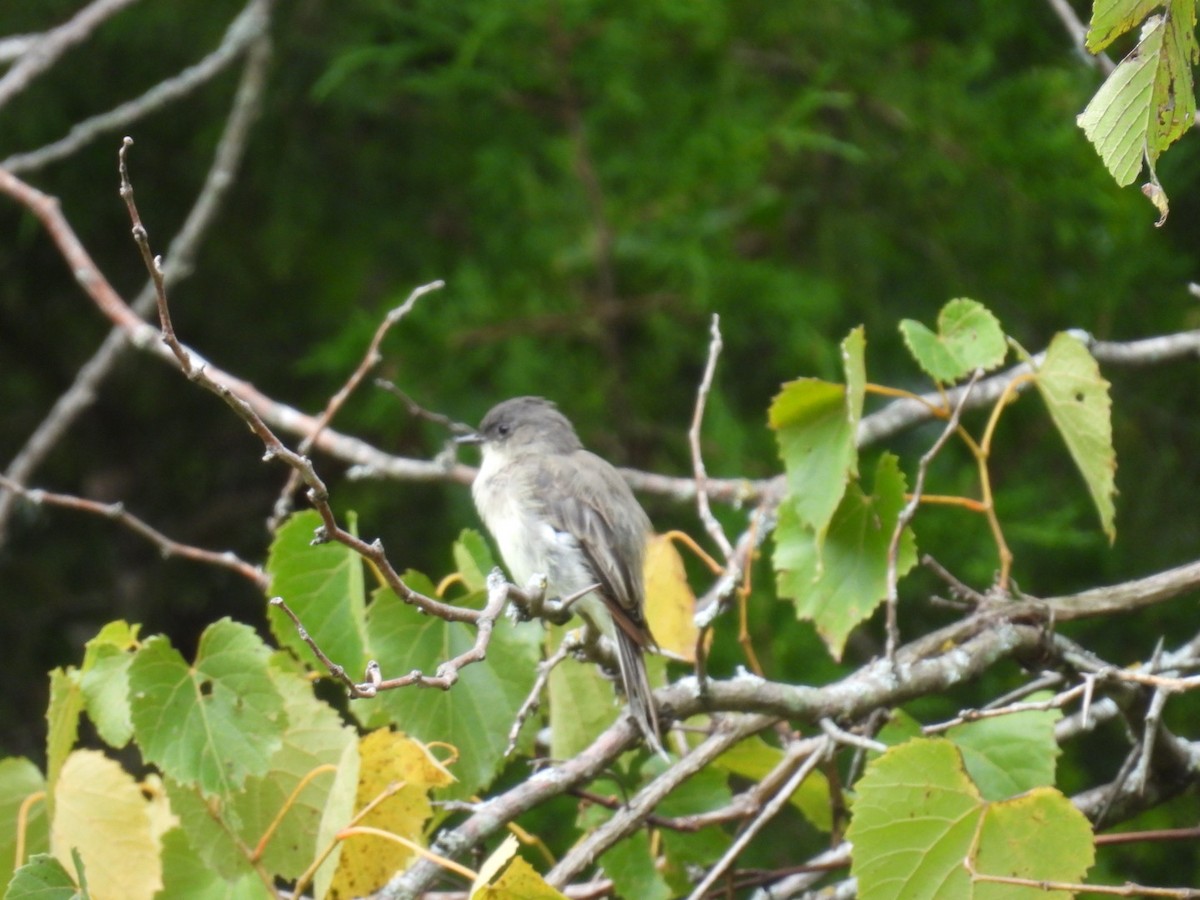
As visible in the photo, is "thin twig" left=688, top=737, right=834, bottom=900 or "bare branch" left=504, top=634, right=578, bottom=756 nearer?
"bare branch" left=504, top=634, right=578, bottom=756

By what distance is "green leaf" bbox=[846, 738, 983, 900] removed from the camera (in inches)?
81.9

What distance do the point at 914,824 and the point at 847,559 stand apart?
2.40 ft

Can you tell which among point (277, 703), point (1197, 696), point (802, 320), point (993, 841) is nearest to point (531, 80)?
point (802, 320)

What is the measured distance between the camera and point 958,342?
2607 mm

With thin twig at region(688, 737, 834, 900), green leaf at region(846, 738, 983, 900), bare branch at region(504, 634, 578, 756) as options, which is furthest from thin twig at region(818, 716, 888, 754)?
bare branch at region(504, 634, 578, 756)

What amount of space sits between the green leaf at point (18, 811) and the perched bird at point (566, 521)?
3.68ft

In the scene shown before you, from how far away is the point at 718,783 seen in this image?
2.76 metres

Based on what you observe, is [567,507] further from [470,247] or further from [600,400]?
[470,247]

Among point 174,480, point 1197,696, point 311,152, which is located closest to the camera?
point 1197,696

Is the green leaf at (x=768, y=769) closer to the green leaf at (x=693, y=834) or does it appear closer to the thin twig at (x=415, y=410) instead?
the green leaf at (x=693, y=834)

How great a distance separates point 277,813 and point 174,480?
16.0 feet

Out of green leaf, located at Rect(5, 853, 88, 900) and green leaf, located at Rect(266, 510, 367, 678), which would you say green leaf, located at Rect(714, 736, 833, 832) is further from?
green leaf, located at Rect(5, 853, 88, 900)

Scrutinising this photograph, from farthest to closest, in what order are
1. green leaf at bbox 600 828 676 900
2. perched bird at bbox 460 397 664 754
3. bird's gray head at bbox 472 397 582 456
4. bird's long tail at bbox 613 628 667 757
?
1. bird's gray head at bbox 472 397 582 456
2. perched bird at bbox 460 397 664 754
3. green leaf at bbox 600 828 676 900
4. bird's long tail at bbox 613 628 667 757

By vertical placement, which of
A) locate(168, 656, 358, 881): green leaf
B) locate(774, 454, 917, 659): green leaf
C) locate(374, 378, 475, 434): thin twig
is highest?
locate(374, 378, 475, 434): thin twig
